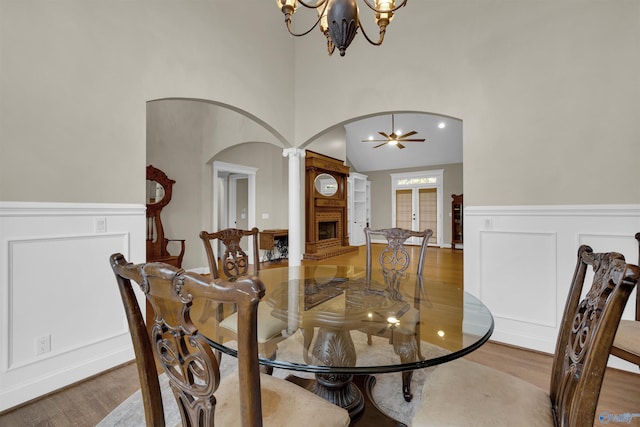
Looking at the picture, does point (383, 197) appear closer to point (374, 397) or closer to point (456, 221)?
point (456, 221)

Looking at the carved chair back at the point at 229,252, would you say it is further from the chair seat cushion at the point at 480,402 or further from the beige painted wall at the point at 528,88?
the beige painted wall at the point at 528,88

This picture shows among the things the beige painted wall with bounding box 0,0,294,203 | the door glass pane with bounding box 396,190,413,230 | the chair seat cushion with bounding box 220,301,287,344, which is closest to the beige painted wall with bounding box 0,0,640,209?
the beige painted wall with bounding box 0,0,294,203

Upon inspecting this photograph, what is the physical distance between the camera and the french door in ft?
30.9

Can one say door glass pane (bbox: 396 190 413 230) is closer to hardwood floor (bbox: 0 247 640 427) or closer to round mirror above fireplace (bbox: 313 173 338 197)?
round mirror above fireplace (bbox: 313 173 338 197)

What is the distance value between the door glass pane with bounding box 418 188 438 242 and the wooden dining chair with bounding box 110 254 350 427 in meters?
9.17

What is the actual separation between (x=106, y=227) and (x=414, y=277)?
2.33 m

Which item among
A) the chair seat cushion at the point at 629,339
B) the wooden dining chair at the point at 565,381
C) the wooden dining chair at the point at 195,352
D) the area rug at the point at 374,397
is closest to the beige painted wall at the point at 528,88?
the chair seat cushion at the point at 629,339

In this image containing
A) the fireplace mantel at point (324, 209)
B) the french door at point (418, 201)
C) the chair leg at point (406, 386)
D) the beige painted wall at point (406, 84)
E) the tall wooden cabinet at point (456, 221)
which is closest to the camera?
the chair leg at point (406, 386)

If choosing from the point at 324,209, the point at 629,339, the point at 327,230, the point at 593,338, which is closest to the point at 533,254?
the point at 629,339

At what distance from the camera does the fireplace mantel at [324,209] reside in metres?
6.77

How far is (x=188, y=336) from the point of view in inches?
28.0

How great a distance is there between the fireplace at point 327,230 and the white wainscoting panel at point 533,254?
15.5 feet

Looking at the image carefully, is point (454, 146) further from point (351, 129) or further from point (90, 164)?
point (90, 164)

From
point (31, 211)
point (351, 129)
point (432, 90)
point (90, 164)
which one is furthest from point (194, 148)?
point (351, 129)
